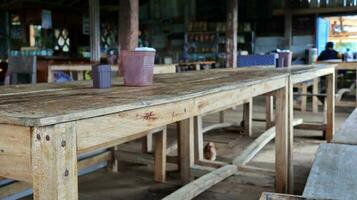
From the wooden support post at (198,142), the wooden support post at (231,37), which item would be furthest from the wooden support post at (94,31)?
the wooden support post at (198,142)

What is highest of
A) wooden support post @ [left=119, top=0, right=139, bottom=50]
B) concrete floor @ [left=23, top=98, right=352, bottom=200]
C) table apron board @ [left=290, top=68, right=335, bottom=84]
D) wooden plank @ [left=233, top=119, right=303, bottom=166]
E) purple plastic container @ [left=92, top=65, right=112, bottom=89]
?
wooden support post @ [left=119, top=0, right=139, bottom=50]

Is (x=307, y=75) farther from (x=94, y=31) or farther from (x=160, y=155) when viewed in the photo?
(x=94, y=31)

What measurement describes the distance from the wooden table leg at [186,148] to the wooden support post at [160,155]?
0.42ft

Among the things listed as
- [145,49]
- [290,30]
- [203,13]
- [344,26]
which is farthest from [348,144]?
[344,26]

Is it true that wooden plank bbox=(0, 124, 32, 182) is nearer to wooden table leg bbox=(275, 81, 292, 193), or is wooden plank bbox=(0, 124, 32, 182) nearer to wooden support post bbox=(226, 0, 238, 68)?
wooden table leg bbox=(275, 81, 292, 193)

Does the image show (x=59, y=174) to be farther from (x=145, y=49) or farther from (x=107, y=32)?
(x=107, y=32)

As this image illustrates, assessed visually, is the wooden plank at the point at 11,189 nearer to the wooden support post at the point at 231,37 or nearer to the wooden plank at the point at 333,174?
the wooden plank at the point at 333,174

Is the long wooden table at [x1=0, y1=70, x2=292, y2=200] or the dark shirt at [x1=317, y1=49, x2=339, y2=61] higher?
the dark shirt at [x1=317, y1=49, x2=339, y2=61]

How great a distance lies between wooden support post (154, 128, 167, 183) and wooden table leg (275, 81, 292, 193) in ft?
2.66

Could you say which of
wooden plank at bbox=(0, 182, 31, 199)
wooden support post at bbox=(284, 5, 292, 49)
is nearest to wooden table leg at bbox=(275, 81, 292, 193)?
wooden plank at bbox=(0, 182, 31, 199)

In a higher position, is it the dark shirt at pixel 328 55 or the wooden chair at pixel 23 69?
the dark shirt at pixel 328 55

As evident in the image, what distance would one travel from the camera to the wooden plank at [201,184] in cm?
223

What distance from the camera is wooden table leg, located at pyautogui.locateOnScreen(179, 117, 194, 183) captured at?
2.96 m

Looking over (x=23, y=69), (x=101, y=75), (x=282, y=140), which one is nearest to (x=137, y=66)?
(x=101, y=75)
